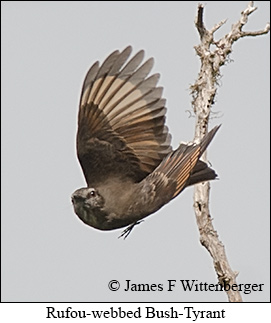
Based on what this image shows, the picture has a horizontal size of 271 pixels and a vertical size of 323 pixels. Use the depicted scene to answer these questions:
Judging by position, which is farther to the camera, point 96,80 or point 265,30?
point 265,30

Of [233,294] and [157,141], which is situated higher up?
[157,141]

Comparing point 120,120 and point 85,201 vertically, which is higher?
point 120,120

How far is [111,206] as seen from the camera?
489 centimetres

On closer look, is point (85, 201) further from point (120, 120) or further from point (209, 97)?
point (209, 97)

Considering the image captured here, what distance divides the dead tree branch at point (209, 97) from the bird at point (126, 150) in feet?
0.55

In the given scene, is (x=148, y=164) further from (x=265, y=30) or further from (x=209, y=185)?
(x=265, y=30)

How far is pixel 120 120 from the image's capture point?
16.9ft

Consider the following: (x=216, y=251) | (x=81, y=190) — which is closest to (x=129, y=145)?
(x=81, y=190)

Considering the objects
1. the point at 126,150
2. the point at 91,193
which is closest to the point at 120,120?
the point at 126,150

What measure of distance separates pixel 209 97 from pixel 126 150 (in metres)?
0.69

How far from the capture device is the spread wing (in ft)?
16.4

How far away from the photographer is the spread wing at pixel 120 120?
5008 millimetres

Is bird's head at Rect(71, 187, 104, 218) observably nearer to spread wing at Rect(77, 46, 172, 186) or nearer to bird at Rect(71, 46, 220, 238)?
bird at Rect(71, 46, 220, 238)

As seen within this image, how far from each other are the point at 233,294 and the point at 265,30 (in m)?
1.90
